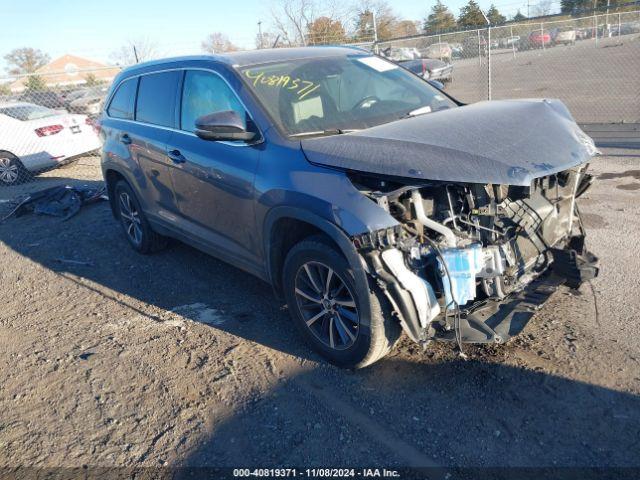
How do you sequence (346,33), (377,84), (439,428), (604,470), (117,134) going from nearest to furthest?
(604,470) < (439,428) < (377,84) < (117,134) < (346,33)

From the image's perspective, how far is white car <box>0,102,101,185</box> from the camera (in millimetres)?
10492

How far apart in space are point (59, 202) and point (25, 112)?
3.91 meters

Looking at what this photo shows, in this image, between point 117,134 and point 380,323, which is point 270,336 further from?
point 117,134

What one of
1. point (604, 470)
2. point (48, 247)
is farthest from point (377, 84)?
point (48, 247)

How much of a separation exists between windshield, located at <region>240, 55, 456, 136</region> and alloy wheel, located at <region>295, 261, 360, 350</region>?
96cm

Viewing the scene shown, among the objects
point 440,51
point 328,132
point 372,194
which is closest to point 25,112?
point 328,132

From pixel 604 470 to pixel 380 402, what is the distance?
1.17 metres

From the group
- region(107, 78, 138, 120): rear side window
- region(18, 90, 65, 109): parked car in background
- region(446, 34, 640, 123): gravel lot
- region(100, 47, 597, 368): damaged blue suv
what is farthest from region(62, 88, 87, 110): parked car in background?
region(100, 47, 597, 368): damaged blue suv

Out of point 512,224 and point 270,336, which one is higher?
point 512,224

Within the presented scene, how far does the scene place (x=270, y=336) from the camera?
405 cm

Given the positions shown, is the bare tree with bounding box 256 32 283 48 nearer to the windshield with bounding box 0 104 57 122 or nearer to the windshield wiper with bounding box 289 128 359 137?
the windshield with bounding box 0 104 57 122

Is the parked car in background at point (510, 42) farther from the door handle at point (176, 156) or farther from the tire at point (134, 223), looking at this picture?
the door handle at point (176, 156)

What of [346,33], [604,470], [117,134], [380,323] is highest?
[346,33]

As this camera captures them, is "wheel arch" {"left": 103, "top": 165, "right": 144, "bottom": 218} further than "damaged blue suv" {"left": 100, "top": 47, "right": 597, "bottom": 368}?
Yes
